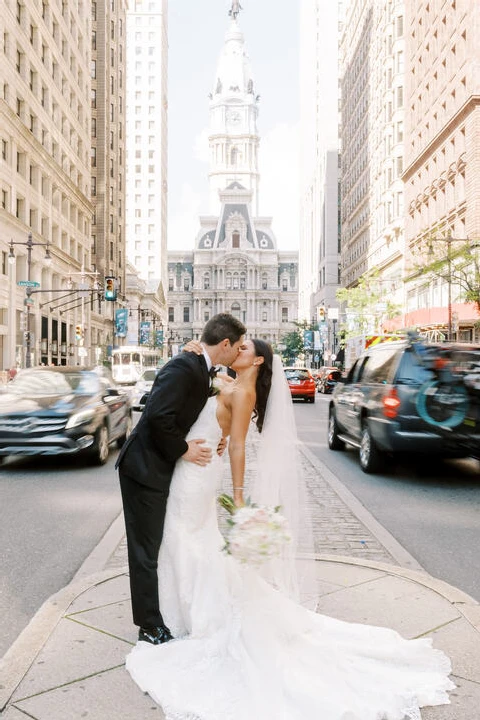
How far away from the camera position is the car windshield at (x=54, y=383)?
12.0 meters

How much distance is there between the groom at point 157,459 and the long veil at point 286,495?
466 mm

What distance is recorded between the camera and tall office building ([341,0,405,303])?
194ft

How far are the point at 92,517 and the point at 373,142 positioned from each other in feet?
216

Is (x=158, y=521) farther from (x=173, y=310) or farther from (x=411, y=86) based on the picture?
(x=173, y=310)

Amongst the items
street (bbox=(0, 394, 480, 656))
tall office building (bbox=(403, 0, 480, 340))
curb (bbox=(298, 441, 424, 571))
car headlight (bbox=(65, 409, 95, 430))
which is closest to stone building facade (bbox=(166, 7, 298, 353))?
tall office building (bbox=(403, 0, 480, 340))

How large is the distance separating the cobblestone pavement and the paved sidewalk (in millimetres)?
19

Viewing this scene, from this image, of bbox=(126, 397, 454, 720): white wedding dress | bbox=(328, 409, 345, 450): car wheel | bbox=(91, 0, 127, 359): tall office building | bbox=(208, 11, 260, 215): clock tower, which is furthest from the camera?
bbox=(208, 11, 260, 215): clock tower

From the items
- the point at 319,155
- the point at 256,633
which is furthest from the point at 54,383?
the point at 319,155

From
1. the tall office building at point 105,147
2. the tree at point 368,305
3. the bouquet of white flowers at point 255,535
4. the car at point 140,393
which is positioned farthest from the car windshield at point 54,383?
the tall office building at point 105,147

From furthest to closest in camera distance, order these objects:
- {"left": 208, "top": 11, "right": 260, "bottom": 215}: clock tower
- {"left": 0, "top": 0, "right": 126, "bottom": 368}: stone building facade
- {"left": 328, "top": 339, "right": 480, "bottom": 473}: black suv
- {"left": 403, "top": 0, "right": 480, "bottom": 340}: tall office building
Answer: {"left": 208, "top": 11, "right": 260, "bottom": 215}: clock tower → {"left": 0, "top": 0, "right": 126, "bottom": 368}: stone building facade → {"left": 403, "top": 0, "right": 480, "bottom": 340}: tall office building → {"left": 328, "top": 339, "right": 480, "bottom": 473}: black suv

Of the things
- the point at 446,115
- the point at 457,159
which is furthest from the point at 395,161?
the point at 457,159

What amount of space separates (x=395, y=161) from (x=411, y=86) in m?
6.91

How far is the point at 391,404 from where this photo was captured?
10.2 meters

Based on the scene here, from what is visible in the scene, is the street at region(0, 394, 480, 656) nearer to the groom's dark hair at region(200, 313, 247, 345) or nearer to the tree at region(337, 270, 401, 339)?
the groom's dark hair at region(200, 313, 247, 345)
